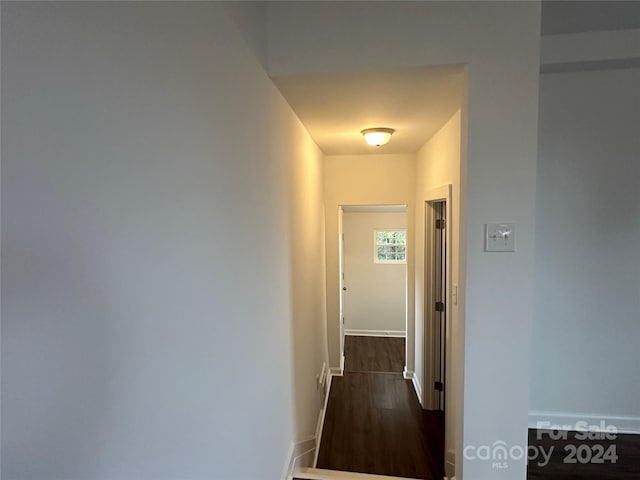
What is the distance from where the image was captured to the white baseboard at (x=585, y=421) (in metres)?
2.49

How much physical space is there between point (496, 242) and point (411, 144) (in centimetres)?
216

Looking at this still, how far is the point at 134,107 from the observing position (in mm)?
733

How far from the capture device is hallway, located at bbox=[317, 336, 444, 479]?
9.96 ft

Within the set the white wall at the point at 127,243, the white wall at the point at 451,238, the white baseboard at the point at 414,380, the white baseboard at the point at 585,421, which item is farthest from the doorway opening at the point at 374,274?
the white wall at the point at 127,243

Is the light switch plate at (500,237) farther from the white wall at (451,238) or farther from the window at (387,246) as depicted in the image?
the window at (387,246)

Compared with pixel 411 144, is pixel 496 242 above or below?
below

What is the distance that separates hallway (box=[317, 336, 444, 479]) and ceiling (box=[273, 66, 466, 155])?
2.86m

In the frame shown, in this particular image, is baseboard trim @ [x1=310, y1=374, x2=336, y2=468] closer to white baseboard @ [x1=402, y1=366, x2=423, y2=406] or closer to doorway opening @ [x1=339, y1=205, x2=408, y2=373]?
white baseboard @ [x1=402, y1=366, x2=423, y2=406]

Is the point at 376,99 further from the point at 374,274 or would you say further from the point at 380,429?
the point at 374,274

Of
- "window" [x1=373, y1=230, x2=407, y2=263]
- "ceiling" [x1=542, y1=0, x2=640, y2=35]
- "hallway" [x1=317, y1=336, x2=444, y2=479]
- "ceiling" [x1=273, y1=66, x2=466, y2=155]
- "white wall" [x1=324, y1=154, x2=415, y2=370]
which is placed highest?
"ceiling" [x1=542, y1=0, x2=640, y2=35]

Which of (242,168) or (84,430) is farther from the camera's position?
(242,168)

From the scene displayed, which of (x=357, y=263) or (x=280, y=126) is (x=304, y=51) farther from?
(x=357, y=263)

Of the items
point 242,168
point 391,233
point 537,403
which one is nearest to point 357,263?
point 391,233

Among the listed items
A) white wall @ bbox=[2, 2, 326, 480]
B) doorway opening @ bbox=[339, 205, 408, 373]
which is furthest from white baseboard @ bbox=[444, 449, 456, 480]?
doorway opening @ bbox=[339, 205, 408, 373]
